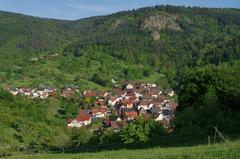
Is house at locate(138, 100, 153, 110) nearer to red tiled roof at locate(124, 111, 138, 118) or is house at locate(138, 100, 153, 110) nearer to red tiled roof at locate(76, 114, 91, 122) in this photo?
red tiled roof at locate(124, 111, 138, 118)

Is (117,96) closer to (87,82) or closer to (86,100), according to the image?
(86,100)

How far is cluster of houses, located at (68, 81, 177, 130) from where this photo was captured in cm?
8831

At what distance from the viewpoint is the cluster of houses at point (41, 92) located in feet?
380

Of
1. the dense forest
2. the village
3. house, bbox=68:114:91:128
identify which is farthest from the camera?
the village

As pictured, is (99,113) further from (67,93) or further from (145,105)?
(67,93)

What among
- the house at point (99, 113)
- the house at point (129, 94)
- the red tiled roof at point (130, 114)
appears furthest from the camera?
the house at point (129, 94)

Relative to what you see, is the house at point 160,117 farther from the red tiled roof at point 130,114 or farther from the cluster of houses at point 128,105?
the red tiled roof at point 130,114

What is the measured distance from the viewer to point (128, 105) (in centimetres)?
11025

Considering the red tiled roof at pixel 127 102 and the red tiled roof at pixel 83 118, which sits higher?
the red tiled roof at pixel 127 102

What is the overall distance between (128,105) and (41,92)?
26.8m

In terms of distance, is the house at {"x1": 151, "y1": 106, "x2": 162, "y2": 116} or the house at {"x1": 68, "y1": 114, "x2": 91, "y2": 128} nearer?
the house at {"x1": 68, "y1": 114, "x2": 91, "y2": 128}

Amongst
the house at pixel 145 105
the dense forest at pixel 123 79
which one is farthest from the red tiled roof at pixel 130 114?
the dense forest at pixel 123 79

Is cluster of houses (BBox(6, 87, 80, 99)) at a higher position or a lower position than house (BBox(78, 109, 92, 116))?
higher

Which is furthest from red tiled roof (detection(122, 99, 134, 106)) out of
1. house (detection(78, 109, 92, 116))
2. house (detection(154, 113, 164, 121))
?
house (detection(154, 113, 164, 121))
